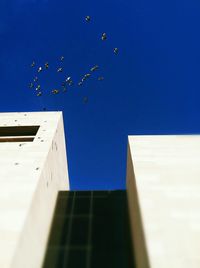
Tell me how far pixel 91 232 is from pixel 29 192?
559cm

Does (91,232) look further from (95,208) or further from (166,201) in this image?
(166,201)

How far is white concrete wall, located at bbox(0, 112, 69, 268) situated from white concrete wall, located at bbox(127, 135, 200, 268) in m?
4.10

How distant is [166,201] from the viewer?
1365cm

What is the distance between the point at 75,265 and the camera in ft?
53.7

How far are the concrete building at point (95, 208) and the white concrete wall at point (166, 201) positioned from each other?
32 millimetres

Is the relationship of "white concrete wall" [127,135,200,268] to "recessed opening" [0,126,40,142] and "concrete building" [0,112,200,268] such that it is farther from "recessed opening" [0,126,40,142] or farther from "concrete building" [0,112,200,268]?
"recessed opening" [0,126,40,142]

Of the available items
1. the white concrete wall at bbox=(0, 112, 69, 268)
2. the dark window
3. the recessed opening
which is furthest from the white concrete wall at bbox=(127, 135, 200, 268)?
the recessed opening

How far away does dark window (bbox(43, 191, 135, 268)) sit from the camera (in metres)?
16.6

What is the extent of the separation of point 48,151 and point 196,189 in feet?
27.0

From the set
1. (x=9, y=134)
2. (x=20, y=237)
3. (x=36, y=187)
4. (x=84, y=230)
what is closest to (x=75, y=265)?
(x=84, y=230)

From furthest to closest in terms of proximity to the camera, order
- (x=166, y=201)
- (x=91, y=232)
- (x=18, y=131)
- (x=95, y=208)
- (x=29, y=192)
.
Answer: (x=18, y=131) → (x=95, y=208) → (x=91, y=232) → (x=29, y=192) → (x=166, y=201)

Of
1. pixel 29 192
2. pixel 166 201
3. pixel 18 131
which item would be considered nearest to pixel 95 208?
pixel 29 192

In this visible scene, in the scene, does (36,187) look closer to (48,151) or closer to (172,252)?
(48,151)

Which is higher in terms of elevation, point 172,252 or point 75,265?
point 75,265
